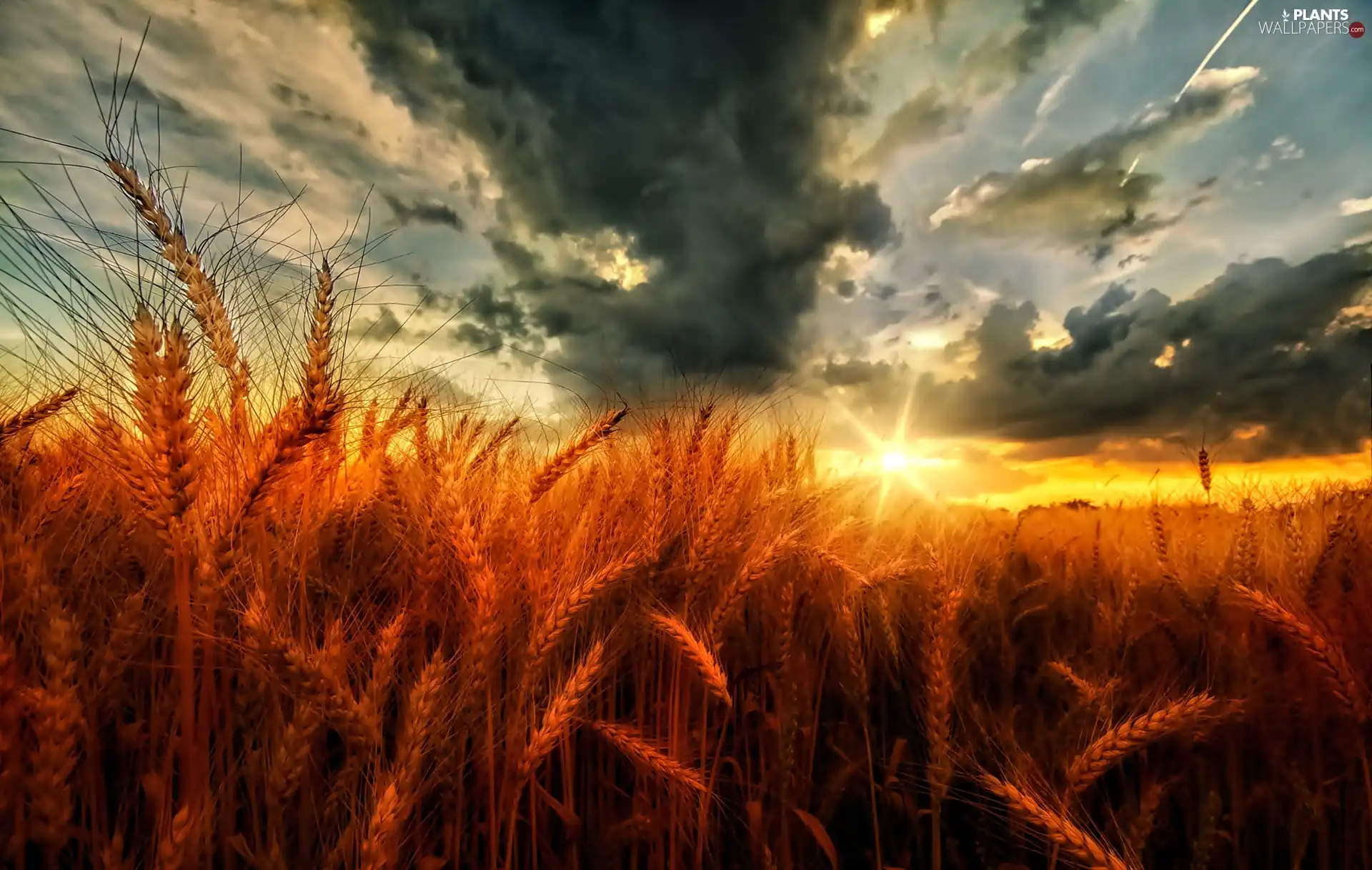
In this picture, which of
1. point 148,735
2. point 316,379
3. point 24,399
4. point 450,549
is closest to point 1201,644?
point 450,549

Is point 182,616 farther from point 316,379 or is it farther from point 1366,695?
point 1366,695

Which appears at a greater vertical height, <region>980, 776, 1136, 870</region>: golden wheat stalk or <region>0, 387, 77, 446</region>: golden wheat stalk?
<region>0, 387, 77, 446</region>: golden wheat stalk

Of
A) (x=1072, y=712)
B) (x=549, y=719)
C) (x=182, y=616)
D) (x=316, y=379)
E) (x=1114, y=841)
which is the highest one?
(x=316, y=379)

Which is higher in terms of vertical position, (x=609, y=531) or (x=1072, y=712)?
(x=609, y=531)

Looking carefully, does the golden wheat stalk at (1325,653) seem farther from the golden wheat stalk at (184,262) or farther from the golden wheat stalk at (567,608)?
the golden wheat stalk at (184,262)

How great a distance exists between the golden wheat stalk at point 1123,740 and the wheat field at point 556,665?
1 cm

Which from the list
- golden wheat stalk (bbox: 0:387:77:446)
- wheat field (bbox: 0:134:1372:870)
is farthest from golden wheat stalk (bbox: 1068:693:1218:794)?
golden wheat stalk (bbox: 0:387:77:446)

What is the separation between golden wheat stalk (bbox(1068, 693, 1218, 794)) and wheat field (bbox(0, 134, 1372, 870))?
1cm

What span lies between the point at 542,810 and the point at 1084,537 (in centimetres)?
525

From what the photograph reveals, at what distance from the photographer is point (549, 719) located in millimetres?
1691

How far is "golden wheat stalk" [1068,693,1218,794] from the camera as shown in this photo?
179 cm

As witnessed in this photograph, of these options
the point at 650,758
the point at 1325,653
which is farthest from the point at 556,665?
the point at 1325,653

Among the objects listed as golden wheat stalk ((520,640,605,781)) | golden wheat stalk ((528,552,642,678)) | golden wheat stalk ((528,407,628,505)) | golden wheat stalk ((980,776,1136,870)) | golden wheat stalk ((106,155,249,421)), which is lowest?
golden wheat stalk ((980,776,1136,870))

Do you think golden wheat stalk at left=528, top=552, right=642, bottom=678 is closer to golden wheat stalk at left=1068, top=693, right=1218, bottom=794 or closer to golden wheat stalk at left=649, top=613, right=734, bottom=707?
golden wheat stalk at left=649, top=613, right=734, bottom=707
